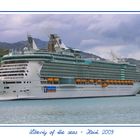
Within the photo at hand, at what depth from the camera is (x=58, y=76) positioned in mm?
11789

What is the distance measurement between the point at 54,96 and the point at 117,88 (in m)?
1.69

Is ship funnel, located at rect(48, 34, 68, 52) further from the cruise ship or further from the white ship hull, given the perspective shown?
the white ship hull

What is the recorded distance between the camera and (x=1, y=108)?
859 cm

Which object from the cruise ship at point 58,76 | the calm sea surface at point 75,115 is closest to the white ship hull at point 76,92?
the cruise ship at point 58,76

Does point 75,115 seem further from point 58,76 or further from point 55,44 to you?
point 58,76

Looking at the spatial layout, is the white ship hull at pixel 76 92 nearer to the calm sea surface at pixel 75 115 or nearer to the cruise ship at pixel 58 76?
the cruise ship at pixel 58 76

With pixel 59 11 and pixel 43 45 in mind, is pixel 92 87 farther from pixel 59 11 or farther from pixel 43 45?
pixel 59 11

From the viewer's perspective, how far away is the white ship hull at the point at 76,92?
1226 cm

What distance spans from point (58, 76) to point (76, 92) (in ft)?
3.14

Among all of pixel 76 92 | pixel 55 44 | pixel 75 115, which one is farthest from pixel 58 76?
pixel 75 115

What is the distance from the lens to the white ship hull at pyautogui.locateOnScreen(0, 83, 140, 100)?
12258mm

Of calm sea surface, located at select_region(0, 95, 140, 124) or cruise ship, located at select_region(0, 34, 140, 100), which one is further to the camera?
cruise ship, located at select_region(0, 34, 140, 100)

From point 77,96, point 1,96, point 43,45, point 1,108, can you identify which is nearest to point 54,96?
point 77,96

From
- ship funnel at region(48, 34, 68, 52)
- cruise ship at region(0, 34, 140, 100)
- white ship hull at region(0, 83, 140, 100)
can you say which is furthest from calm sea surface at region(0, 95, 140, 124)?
white ship hull at region(0, 83, 140, 100)
